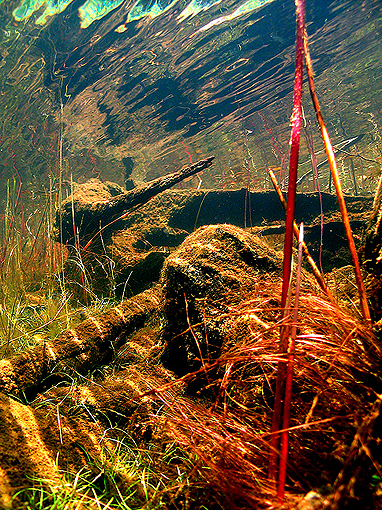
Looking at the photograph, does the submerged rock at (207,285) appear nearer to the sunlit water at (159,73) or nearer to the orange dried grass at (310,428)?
the orange dried grass at (310,428)

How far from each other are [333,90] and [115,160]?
1732cm

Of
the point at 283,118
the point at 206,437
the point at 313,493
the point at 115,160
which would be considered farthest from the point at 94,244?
the point at 283,118

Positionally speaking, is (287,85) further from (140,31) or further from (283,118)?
(140,31)

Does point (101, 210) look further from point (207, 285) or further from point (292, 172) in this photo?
point (292, 172)

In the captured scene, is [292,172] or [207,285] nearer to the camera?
[292,172]

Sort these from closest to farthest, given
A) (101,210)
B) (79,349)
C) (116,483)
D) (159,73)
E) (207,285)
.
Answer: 1. (116,483)
2. (207,285)
3. (79,349)
4. (101,210)
5. (159,73)

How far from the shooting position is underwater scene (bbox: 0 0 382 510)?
0.98 metres

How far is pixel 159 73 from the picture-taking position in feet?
45.7

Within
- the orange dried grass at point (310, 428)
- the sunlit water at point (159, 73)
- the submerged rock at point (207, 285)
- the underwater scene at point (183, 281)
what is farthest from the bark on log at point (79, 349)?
the sunlit water at point (159, 73)

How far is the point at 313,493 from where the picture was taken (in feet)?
2.28

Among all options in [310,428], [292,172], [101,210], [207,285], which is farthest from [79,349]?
[101,210]

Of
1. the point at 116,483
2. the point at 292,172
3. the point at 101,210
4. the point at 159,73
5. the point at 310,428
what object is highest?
the point at 159,73

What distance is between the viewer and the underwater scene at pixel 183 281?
98 centimetres

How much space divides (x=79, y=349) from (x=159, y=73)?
1504 cm
